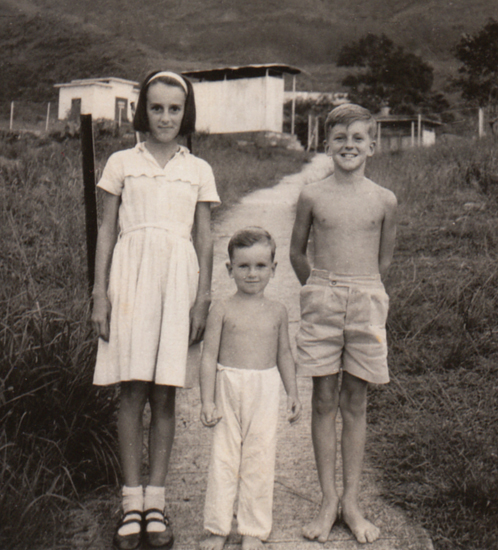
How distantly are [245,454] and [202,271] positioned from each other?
2.34 feet

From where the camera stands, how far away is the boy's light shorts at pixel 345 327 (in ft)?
7.99

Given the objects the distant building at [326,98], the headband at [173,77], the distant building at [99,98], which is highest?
the distant building at [326,98]

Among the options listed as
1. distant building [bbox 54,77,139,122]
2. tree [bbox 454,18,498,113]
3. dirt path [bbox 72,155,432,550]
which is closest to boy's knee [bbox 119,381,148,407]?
dirt path [bbox 72,155,432,550]

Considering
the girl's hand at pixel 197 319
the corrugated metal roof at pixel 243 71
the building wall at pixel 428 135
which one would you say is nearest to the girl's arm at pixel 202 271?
the girl's hand at pixel 197 319

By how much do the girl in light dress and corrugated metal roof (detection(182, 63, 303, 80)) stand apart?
22.8 metres

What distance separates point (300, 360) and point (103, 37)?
202ft

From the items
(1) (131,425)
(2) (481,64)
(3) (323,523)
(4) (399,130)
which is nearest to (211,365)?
(1) (131,425)

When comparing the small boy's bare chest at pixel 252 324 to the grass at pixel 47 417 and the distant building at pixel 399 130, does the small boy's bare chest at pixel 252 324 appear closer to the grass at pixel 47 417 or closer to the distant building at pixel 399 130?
the grass at pixel 47 417

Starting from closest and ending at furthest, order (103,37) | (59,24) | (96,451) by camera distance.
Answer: (96,451)
(103,37)
(59,24)

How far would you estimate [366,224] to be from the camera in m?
2.47

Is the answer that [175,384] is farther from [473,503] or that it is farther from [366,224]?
[473,503]

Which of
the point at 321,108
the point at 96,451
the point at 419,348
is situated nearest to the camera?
the point at 96,451

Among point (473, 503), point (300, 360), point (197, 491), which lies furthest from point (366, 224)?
point (197, 491)

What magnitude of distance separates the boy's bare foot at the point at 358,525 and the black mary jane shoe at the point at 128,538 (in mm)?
794
